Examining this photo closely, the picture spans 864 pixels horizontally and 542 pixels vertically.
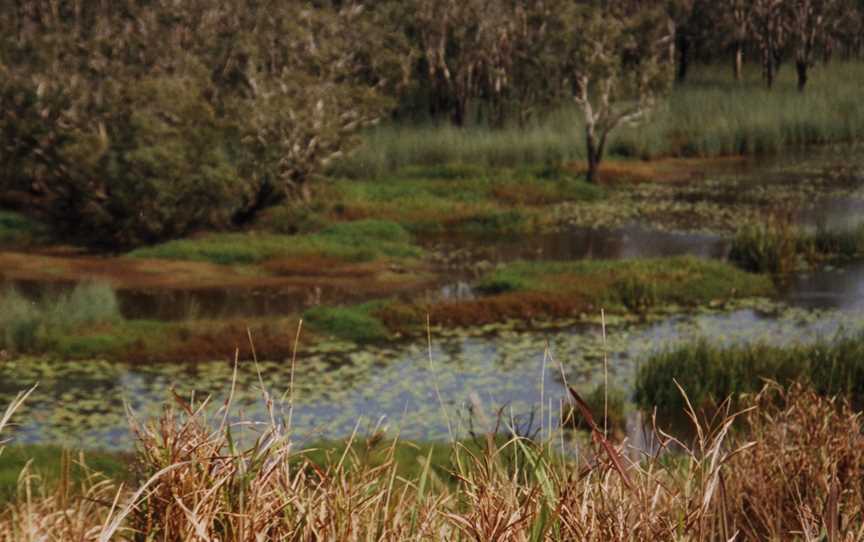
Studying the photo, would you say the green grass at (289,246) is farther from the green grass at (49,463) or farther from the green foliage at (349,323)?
the green grass at (49,463)

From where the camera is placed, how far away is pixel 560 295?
19.2m

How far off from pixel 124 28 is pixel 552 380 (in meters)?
20.4

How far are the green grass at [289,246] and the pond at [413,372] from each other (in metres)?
2.32

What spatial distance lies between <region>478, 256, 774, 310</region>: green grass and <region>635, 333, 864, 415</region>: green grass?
5025 mm

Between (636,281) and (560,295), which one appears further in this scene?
(636,281)

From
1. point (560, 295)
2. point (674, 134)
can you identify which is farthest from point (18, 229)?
point (674, 134)

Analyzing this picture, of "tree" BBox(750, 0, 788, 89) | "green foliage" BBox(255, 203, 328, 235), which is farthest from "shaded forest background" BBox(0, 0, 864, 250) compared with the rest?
"tree" BBox(750, 0, 788, 89)

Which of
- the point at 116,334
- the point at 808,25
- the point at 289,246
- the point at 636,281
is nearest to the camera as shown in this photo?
the point at 116,334

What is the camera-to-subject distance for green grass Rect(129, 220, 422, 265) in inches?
902

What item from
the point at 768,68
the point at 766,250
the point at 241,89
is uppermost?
the point at 241,89

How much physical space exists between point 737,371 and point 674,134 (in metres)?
25.1

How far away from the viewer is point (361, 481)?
424 centimetres

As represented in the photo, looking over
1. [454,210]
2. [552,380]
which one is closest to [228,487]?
[552,380]

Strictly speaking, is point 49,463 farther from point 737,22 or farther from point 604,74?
point 737,22
